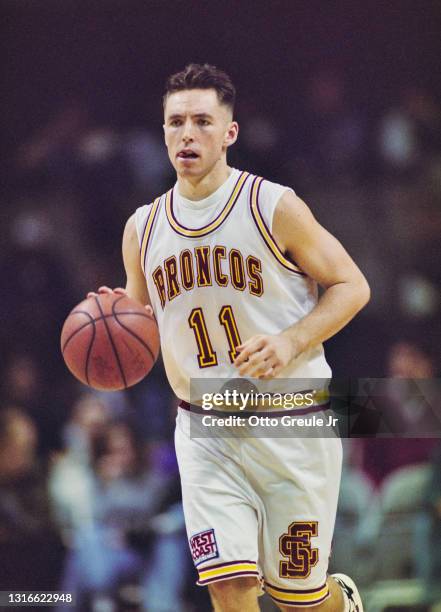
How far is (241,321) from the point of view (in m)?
3.84

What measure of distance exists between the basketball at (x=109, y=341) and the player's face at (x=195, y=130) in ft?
2.05

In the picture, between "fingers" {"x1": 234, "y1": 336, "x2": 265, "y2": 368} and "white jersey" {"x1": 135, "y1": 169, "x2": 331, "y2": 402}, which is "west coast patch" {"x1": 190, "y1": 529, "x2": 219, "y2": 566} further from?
"fingers" {"x1": 234, "y1": 336, "x2": 265, "y2": 368}

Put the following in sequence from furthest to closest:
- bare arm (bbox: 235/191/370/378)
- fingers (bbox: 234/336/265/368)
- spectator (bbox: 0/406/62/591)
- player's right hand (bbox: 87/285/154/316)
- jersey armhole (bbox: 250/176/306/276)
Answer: spectator (bbox: 0/406/62/591), player's right hand (bbox: 87/285/154/316), jersey armhole (bbox: 250/176/306/276), bare arm (bbox: 235/191/370/378), fingers (bbox: 234/336/265/368)

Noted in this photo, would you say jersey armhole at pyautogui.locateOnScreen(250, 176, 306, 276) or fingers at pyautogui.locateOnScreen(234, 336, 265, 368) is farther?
jersey armhole at pyautogui.locateOnScreen(250, 176, 306, 276)

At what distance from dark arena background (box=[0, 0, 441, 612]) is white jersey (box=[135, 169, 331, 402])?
799 mm

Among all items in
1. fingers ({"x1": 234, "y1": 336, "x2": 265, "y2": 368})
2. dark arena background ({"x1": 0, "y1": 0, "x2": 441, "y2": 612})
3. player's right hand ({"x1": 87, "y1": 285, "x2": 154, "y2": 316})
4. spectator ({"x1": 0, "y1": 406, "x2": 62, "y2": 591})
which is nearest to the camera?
fingers ({"x1": 234, "y1": 336, "x2": 265, "y2": 368})

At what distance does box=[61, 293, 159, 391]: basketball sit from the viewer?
3844 millimetres

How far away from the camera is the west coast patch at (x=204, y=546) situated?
3.65 meters

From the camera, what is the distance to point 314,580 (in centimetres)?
386

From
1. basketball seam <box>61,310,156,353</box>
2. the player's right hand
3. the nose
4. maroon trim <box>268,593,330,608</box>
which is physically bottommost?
maroon trim <box>268,593,330,608</box>

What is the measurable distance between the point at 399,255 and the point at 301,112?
853mm

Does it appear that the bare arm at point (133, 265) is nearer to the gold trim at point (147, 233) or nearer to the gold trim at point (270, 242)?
the gold trim at point (147, 233)

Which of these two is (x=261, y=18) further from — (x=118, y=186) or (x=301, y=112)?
(x=118, y=186)

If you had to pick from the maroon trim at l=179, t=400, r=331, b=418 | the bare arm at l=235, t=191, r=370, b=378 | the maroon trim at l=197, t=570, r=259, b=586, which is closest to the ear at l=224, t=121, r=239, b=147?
the bare arm at l=235, t=191, r=370, b=378
